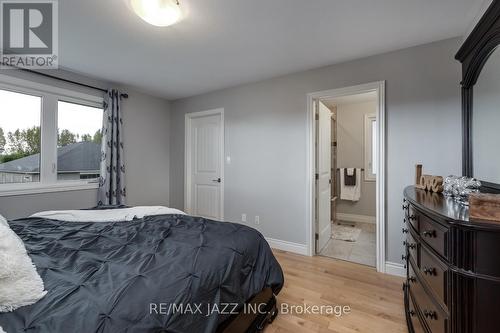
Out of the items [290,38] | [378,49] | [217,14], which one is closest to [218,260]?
[217,14]

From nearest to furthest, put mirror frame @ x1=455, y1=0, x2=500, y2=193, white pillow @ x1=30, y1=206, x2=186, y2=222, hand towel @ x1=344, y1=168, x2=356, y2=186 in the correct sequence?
mirror frame @ x1=455, y1=0, x2=500, y2=193
white pillow @ x1=30, y1=206, x2=186, y2=222
hand towel @ x1=344, y1=168, x2=356, y2=186

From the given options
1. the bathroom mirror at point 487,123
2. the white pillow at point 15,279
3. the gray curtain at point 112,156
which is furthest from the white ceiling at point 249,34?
the white pillow at point 15,279

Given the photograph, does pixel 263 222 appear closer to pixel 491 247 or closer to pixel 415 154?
pixel 415 154

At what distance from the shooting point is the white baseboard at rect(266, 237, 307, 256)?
2977 mm

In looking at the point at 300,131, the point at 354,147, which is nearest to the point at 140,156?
the point at 300,131

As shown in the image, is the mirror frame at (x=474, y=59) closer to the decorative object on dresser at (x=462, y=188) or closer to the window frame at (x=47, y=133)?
the decorative object on dresser at (x=462, y=188)

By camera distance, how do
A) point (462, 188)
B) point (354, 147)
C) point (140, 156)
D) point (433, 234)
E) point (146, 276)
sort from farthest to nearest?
point (354, 147) → point (140, 156) → point (462, 188) → point (433, 234) → point (146, 276)

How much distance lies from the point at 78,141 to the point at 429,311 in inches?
156

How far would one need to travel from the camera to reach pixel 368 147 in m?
4.61

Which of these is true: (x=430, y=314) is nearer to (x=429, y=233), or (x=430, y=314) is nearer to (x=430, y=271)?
(x=430, y=271)

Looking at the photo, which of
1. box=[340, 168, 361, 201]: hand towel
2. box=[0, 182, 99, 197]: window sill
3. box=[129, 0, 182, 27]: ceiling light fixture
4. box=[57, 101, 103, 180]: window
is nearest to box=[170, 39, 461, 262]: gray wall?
box=[57, 101, 103, 180]: window

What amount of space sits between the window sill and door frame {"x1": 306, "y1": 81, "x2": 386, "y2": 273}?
9.74ft

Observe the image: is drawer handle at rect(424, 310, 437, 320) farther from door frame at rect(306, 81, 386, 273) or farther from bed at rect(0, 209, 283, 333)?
door frame at rect(306, 81, 386, 273)

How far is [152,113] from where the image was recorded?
4008 mm
